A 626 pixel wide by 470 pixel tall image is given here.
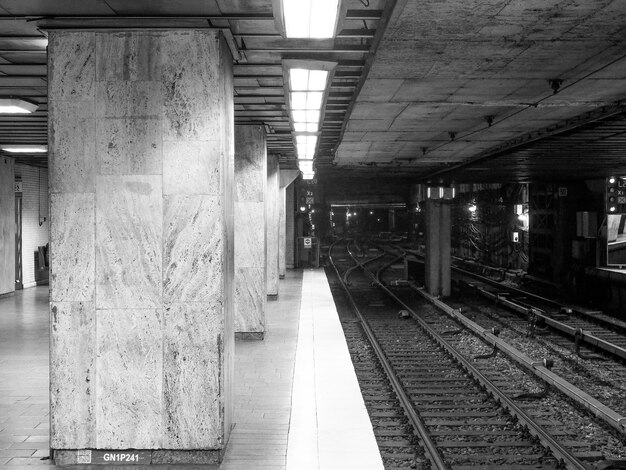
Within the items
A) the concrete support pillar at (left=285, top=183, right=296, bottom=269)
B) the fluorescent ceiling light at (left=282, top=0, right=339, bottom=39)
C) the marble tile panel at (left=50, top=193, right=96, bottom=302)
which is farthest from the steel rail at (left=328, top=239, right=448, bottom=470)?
the concrete support pillar at (left=285, top=183, right=296, bottom=269)

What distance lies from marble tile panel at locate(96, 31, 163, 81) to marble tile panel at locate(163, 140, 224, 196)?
633 millimetres

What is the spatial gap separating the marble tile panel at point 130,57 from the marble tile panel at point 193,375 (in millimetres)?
1983

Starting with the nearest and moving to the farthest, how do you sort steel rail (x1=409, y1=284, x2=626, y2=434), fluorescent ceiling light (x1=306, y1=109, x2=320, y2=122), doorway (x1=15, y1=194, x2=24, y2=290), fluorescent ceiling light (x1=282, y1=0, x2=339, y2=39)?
fluorescent ceiling light (x1=282, y1=0, x2=339, y2=39)
steel rail (x1=409, y1=284, x2=626, y2=434)
fluorescent ceiling light (x1=306, y1=109, x2=320, y2=122)
doorway (x1=15, y1=194, x2=24, y2=290)

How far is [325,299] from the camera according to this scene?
55.7ft

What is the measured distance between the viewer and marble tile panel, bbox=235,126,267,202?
448 inches

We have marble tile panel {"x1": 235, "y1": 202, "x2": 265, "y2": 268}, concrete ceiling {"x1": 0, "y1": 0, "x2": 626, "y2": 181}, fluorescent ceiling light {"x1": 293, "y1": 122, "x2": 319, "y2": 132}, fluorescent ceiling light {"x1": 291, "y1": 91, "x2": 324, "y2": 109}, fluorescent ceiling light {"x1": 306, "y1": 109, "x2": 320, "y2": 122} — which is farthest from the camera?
marble tile panel {"x1": 235, "y1": 202, "x2": 265, "y2": 268}

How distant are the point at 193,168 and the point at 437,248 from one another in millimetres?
16253

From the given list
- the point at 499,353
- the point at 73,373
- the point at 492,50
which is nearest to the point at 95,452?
the point at 73,373

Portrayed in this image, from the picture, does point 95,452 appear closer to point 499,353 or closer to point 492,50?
point 492,50

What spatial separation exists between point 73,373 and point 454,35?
4.65m

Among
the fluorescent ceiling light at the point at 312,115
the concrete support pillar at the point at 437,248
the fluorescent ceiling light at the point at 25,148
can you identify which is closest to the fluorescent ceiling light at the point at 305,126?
the fluorescent ceiling light at the point at 312,115

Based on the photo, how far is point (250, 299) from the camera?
11094 millimetres

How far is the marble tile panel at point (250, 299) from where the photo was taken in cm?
1095

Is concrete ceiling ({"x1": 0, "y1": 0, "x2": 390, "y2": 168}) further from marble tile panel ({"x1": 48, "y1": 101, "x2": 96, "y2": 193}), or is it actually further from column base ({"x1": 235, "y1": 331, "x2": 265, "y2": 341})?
column base ({"x1": 235, "y1": 331, "x2": 265, "y2": 341})
